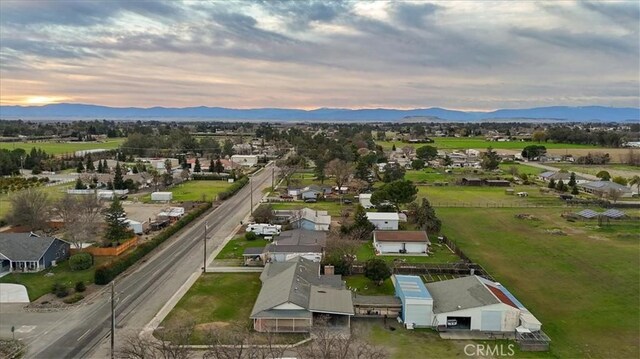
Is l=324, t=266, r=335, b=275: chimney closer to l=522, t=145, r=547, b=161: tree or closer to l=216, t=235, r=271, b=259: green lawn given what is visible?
l=216, t=235, r=271, b=259: green lawn

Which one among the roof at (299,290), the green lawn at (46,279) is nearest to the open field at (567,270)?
the roof at (299,290)

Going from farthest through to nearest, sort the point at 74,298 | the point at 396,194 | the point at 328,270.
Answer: the point at 396,194 < the point at 328,270 < the point at 74,298

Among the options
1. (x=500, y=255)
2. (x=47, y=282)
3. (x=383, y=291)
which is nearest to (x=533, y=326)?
(x=383, y=291)

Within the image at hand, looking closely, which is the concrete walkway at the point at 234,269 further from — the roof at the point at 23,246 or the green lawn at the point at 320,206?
the green lawn at the point at 320,206

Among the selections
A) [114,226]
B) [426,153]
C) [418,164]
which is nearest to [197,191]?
[114,226]

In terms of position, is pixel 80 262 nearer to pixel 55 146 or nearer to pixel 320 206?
pixel 320 206

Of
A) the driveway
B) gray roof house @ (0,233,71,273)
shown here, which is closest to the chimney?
the driveway
